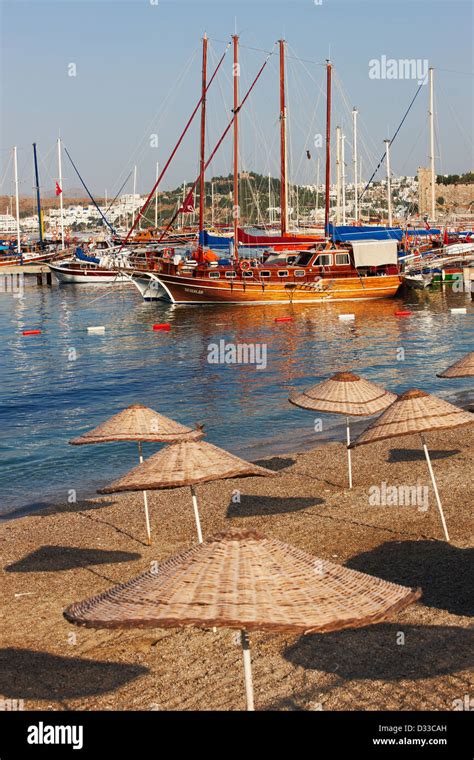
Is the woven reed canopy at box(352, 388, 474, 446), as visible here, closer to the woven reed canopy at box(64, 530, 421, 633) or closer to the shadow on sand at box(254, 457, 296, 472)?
the shadow on sand at box(254, 457, 296, 472)

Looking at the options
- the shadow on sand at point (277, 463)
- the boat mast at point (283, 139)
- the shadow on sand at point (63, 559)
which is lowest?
the shadow on sand at point (63, 559)

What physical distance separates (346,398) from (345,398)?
0.06ft

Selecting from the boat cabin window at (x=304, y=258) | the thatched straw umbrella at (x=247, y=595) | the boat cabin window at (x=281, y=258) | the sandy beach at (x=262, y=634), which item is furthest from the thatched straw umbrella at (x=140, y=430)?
the boat cabin window at (x=281, y=258)

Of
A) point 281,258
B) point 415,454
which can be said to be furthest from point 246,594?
point 281,258

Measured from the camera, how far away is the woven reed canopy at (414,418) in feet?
51.5

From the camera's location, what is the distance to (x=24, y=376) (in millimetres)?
43188

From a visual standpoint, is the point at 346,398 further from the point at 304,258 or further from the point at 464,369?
the point at 304,258

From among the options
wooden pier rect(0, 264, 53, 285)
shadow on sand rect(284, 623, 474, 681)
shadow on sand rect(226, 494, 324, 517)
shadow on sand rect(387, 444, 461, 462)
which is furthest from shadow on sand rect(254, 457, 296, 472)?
wooden pier rect(0, 264, 53, 285)

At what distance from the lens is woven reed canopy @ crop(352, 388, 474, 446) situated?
618 inches

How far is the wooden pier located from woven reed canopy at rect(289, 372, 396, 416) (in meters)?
80.1

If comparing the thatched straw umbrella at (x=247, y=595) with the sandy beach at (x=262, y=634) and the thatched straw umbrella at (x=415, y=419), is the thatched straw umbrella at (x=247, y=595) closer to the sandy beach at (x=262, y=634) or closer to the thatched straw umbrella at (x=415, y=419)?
the sandy beach at (x=262, y=634)

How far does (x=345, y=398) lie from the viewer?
19234mm

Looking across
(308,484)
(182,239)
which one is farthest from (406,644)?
(182,239)
